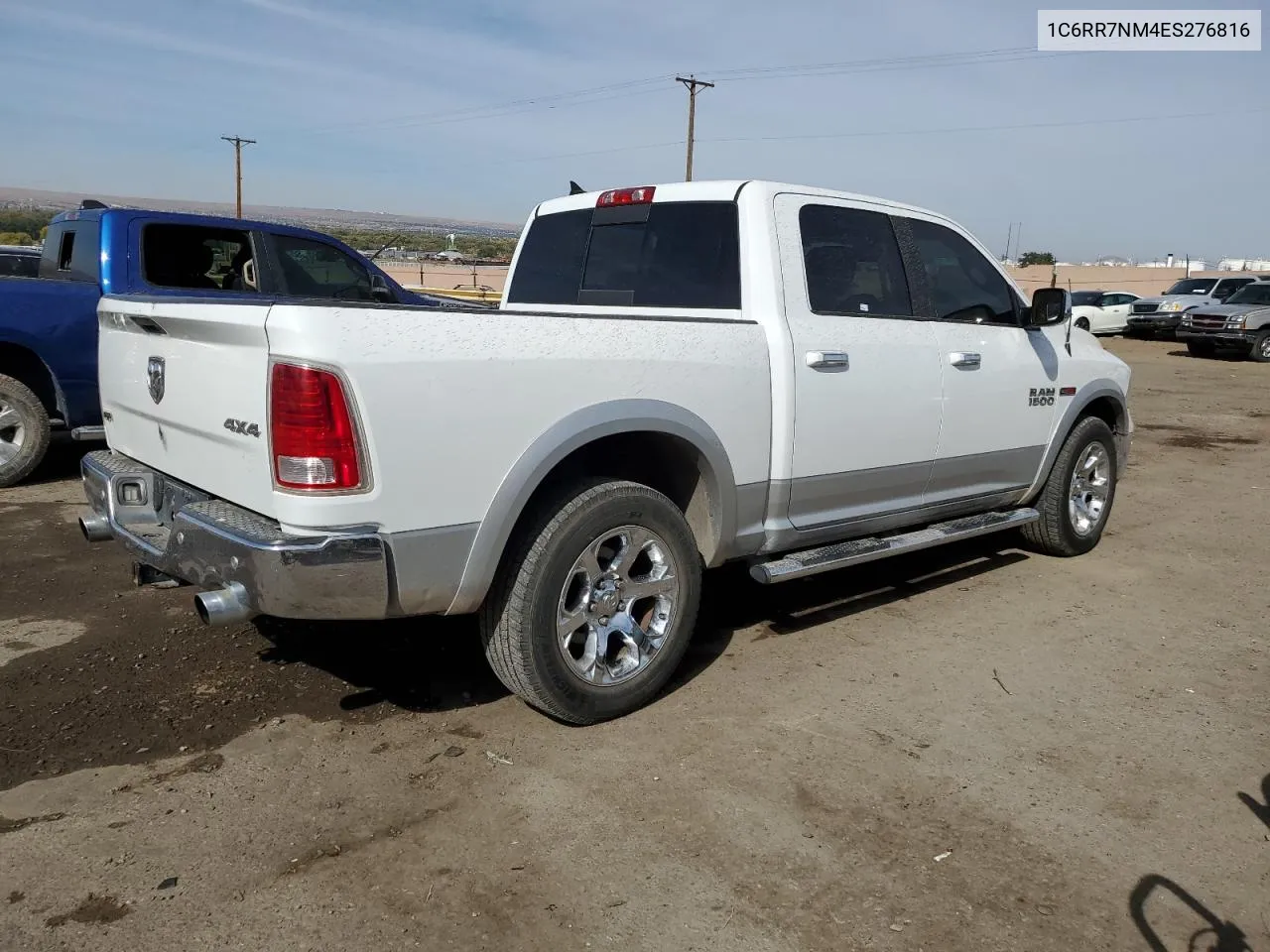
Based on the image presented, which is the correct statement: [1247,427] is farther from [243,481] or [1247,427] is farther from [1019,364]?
[243,481]

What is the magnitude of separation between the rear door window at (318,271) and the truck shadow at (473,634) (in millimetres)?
3527

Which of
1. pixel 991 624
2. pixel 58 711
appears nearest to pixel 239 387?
pixel 58 711

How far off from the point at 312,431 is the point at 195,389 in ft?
2.20

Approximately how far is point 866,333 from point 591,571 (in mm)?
1699

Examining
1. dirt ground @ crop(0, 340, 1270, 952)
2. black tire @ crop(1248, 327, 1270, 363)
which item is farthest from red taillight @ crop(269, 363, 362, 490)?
black tire @ crop(1248, 327, 1270, 363)

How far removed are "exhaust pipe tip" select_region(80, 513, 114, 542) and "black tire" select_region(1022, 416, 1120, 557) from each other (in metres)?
4.75

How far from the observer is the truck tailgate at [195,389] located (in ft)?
9.81

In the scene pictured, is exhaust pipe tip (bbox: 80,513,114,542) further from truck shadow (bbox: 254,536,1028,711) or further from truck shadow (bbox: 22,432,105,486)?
truck shadow (bbox: 22,432,105,486)

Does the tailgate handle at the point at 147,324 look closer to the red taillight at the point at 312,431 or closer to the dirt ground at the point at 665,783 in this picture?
the red taillight at the point at 312,431

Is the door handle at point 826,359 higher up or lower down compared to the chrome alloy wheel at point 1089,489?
higher up

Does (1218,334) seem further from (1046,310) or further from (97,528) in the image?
(97,528)

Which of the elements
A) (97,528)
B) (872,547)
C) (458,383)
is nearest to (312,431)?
(458,383)

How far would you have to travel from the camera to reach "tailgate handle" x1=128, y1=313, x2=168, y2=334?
136 inches

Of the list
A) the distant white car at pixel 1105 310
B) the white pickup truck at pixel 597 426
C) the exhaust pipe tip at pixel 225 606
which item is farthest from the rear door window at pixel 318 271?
the distant white car at pixel 1105 310
